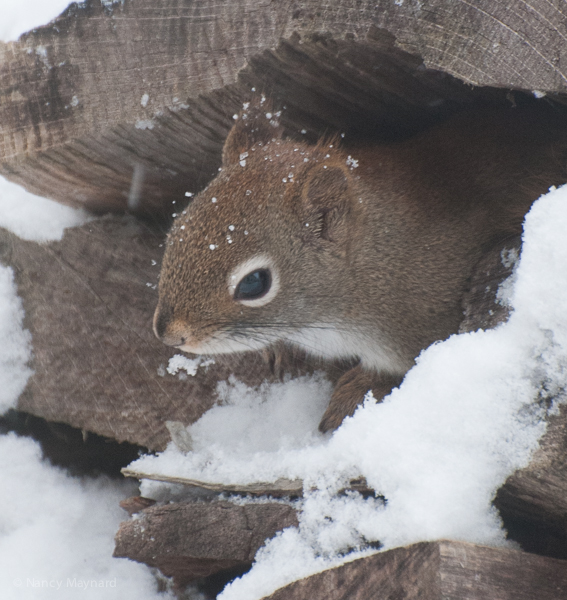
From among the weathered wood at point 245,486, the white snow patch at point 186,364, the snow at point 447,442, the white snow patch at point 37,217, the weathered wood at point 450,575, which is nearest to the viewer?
the weathered wood at point 450,575

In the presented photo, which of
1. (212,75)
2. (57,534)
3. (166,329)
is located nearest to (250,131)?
(212,75)

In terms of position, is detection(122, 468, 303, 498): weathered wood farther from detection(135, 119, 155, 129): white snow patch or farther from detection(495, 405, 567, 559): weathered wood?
detection(135, 119, 155, 129): white snow patch

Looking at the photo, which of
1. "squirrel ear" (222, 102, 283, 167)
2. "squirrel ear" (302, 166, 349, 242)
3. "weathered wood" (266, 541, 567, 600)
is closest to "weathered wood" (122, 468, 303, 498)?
"weathered wood" (266, 541, 567, 600)

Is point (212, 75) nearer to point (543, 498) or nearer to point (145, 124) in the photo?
point (145, 124)

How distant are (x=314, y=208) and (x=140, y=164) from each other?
0.61m

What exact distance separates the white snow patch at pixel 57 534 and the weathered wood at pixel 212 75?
906mm

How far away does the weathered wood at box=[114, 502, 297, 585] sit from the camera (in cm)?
123

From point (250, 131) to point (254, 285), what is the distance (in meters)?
0.43

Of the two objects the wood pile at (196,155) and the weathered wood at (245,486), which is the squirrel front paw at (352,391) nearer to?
the wood pile at (196,155)

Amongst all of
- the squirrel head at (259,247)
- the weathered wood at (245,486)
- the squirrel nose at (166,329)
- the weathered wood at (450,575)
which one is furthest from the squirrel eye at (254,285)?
the weathered wood at (450,575)

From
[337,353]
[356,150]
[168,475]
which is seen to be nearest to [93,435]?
[168,475]

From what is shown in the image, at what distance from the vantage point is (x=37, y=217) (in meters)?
2.01

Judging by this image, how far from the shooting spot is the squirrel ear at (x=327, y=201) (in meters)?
1.54

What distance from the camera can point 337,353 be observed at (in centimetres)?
184
